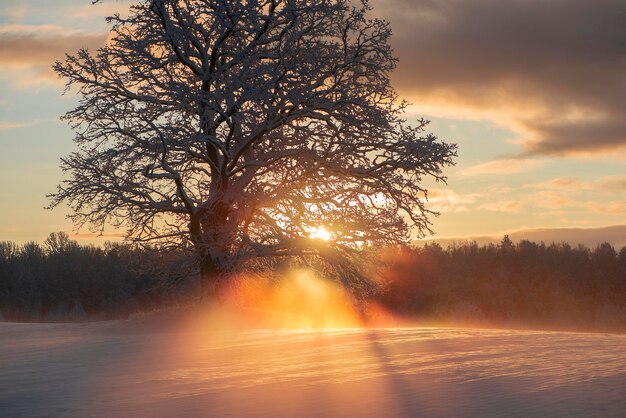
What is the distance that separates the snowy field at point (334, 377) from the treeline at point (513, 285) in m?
29.8

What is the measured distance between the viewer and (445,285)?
159 feet

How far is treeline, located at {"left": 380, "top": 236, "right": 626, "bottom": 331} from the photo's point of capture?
44094mm

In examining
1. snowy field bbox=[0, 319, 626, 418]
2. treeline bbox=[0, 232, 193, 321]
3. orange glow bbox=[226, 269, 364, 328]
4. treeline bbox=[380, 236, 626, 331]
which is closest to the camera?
snowy field bbox=[0, 319, 626, 418]

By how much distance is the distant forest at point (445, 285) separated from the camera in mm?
44969

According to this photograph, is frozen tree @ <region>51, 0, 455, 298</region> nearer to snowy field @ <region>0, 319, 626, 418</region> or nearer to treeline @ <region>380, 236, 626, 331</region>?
snowy field @ <region>0, 319, 626, 418</region>

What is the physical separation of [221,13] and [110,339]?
338 inches

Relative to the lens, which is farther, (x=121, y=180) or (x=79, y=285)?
(x=79, y=285)

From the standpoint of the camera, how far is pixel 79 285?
60688mm

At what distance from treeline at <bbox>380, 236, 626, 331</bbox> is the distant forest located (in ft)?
0.21

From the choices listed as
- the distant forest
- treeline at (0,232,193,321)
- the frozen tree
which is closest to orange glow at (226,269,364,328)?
the frozen tree

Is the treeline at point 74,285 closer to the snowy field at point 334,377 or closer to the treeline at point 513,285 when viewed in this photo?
the treeline at point 513,285

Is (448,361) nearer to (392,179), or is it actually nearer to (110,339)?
(110,339)

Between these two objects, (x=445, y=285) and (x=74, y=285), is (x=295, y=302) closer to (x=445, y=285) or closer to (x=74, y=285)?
(x=445, y=285)

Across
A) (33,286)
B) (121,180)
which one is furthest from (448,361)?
(33,286)
